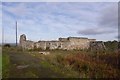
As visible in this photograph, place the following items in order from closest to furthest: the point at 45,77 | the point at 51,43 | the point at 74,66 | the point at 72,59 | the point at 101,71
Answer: the point at 45,77
the point at 101,71
the point at 74,66
the point at 72,59
the point at 51,43

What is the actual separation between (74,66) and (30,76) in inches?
118

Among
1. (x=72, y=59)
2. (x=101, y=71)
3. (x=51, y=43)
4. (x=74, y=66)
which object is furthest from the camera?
(x=51, y=43)

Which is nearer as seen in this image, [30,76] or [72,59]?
[30,76]

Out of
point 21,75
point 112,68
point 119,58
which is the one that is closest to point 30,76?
point 21,75

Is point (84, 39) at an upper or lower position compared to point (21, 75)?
upper

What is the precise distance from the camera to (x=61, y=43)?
3098cm

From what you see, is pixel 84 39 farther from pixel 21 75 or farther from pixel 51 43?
pixel 21 75

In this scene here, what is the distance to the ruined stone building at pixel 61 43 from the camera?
30.9 m

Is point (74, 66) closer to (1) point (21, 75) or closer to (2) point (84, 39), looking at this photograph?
Answer: (1) point (21, 75)

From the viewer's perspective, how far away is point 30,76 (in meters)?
8.20

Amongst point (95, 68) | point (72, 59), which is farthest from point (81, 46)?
point (95, 68)

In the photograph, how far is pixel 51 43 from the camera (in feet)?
102

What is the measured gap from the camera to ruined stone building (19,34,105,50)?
30.9 metres

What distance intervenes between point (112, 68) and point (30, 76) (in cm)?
365
